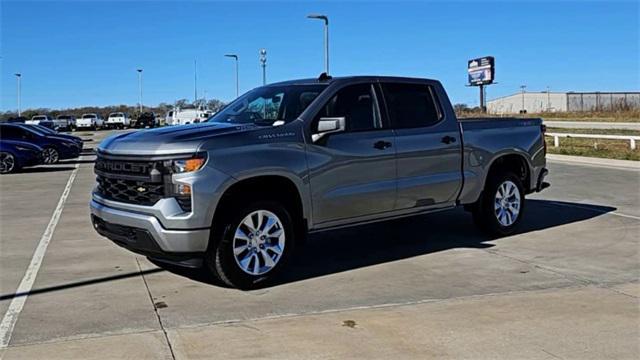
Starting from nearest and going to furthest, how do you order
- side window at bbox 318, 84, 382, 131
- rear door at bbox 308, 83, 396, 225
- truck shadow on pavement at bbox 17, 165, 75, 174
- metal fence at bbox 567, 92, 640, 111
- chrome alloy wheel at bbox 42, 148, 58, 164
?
rear door at bbox 308, 83, 396, 225 < side window at bbox 318, 84, 382, 131 < truck shadow on pavement at bbox 17, 165, 75, 174 < chrome alloy wheel at bbox 42, 148, 58, 164 < metal fence at bbox 567, 92, 640, 111

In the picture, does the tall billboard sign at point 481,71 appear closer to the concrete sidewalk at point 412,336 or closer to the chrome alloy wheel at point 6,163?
the chrome alloy wheel at point 6,163

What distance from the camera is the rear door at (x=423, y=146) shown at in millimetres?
7418

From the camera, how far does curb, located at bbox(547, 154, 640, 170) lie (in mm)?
18709

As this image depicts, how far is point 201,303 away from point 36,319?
4.35 feet

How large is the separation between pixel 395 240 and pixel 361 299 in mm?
2803

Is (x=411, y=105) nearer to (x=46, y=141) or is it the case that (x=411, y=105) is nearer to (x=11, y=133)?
(x=11, y=133)

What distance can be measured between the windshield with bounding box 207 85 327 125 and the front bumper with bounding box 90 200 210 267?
1.58 metres

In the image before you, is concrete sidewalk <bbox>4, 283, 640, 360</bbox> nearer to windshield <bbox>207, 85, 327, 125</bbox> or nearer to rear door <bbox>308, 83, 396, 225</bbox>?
rear door <bbox>308, 83, 396, 225</bbox>

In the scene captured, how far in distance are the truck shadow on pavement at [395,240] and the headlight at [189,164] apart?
127 cm

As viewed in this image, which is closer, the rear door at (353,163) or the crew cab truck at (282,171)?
the crew cab truck at (282,171)

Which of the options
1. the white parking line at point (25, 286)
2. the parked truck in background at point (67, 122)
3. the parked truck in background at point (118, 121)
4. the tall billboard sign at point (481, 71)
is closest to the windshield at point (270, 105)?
the white parking line at point (25, 286)

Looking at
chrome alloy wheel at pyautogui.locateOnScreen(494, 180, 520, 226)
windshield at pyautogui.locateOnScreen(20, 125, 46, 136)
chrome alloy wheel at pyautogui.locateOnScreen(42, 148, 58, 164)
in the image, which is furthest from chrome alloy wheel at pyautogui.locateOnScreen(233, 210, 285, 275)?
windshield at pyautogui.locateOnScreen(20, 125, 46, 136)

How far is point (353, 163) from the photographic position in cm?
690

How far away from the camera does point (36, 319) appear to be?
212 inches
